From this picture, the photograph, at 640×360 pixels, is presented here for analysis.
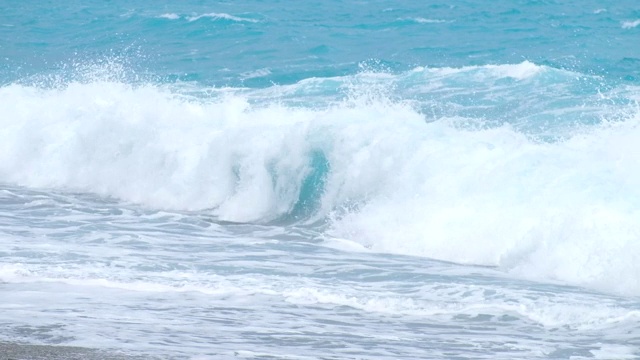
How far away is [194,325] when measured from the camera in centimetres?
762

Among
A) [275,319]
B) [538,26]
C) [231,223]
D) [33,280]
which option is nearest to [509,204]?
[231,223]

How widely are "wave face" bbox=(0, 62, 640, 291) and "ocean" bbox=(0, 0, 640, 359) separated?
0.11 ft

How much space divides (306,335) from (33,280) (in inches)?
97.9

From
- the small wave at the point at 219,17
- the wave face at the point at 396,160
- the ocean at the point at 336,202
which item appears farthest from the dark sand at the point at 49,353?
the small wave at the point at 219,17

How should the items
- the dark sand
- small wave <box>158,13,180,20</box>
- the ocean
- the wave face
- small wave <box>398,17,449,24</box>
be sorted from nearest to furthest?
the dark sand
the ocean
the wave face
small wave <box>398,17,449,24</box>
small wave <box>158,13,180,20</box>

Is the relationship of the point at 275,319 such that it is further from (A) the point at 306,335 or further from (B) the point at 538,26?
(B) the point at 538,26

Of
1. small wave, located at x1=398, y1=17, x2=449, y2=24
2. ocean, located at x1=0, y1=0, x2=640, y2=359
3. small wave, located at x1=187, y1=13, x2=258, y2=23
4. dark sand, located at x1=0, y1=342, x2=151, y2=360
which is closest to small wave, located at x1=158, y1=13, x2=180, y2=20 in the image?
small wave, located at x1=187, y1=13, x2=258, y2=23

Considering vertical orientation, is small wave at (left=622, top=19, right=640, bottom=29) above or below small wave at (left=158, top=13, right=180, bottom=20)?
below

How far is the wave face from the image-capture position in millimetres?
10477

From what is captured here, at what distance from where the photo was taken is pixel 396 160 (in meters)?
12.6

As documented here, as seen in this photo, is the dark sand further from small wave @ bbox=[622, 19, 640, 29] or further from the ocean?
small wave @ bbox=[622, 19, 640, 29]

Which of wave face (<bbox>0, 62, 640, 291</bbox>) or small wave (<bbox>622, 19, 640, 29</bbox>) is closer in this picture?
wave face (<bbox>0, 62, 640, 291</bbox>)

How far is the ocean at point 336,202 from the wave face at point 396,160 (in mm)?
33

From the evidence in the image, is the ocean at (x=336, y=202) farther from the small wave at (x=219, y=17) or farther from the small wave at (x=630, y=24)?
the small wave at (x=219, y=17)
